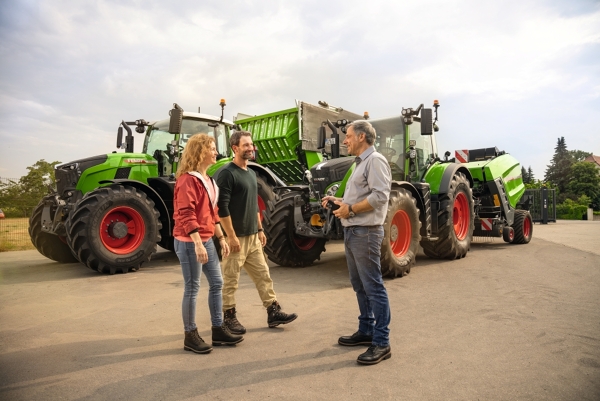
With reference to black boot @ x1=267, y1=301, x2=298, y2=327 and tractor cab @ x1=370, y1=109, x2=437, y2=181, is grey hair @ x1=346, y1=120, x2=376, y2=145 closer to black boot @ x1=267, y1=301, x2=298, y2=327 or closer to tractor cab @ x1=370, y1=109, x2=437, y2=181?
black boot @ x1=267, y1=301, x2=298, y2=327

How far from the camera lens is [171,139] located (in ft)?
28.8

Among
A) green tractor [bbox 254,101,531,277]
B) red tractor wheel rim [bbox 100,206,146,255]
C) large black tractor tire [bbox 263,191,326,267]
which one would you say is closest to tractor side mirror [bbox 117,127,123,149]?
red tractor wheel rim [bbox 100,206,146,255]

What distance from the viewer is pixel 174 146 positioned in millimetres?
8508

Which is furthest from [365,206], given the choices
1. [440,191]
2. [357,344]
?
[440,191]

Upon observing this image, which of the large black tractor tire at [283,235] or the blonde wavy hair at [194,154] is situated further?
the large black tractor tire at [283,235]

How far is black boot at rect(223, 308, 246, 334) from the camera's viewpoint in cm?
395

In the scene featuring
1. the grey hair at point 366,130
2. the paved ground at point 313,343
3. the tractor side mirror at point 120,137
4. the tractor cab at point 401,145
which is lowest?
the paved ground at point 313,343

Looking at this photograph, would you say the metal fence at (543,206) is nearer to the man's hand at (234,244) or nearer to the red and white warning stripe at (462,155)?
the red and white warning stripe at (462,155)

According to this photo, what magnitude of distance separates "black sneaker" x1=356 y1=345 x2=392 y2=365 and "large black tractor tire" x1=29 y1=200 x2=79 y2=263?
6.94 m

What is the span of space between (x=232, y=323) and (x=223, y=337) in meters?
0.29

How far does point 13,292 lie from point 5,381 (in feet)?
11.3

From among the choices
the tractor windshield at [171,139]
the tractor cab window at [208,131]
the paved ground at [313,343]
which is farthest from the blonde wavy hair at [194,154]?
the tractor cab window at [208,131]

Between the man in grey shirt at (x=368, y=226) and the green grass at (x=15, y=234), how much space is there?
36.2 feet

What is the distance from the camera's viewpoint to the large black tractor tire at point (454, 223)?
7.84 m
